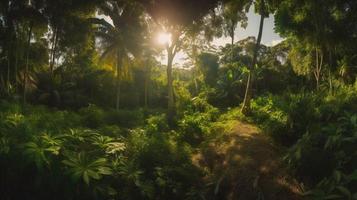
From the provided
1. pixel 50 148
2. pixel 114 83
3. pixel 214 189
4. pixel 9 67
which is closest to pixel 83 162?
pixel 50 148

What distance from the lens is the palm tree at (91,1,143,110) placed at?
21.3m

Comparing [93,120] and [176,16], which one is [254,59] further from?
[93,120]

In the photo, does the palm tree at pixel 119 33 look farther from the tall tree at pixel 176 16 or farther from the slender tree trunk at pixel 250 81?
the slender tree trunk at pixel 250 81

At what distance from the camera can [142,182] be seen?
6309mm

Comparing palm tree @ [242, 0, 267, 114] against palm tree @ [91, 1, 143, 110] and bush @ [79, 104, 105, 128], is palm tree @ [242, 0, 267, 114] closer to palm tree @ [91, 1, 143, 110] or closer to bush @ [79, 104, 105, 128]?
bush @ [79, 104, 105, 128]

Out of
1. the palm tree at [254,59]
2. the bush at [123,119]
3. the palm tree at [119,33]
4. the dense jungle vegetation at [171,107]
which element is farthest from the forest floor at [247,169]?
the palm tree at [119,33]

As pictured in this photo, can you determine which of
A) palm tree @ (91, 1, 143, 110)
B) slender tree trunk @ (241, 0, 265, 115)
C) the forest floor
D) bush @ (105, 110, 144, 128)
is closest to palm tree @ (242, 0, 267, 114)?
slender tree trunk @ (241, 0, 265, 115)

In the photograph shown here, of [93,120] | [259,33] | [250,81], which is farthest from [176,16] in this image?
[93,120]

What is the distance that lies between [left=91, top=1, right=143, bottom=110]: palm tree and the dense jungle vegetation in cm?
8

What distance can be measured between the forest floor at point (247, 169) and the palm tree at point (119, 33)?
12.8m

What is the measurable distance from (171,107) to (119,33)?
7.54m

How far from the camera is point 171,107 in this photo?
55.8ft

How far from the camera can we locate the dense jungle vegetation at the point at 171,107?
18.7ft

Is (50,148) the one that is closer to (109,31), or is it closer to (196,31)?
(196,31)
